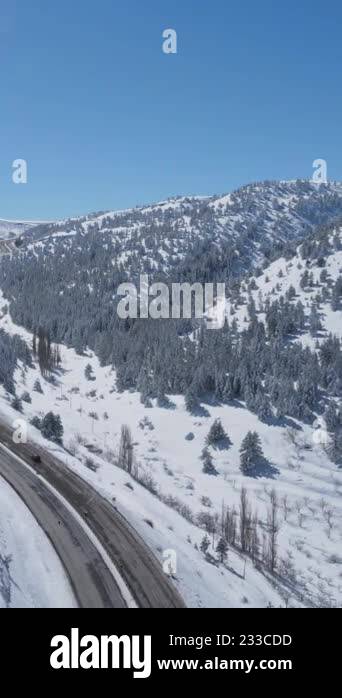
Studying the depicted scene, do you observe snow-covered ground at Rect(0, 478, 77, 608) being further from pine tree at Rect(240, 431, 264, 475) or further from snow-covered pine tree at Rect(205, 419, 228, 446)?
snow-covered pine tree at Rect(205, 419, 228, 446)

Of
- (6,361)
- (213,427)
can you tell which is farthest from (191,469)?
(6,361)

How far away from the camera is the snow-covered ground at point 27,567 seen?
29359 mm

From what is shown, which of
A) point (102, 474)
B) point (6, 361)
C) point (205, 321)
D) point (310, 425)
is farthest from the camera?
point (205, 321)

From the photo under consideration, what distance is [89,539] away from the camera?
38906 millimetres

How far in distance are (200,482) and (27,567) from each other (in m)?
45.5

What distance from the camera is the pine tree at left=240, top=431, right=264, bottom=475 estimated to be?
258ft

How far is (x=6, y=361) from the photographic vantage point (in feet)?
347

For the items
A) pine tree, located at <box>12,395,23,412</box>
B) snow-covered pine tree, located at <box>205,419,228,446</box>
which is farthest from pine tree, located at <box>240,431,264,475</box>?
pine tree, located at <box>12,395,23,412</box>

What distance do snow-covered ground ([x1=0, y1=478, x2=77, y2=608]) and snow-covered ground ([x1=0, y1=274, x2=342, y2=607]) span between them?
10.1m

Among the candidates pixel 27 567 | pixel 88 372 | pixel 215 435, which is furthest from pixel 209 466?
pixel 88 372

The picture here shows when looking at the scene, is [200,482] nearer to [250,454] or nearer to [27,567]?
[250,454]
